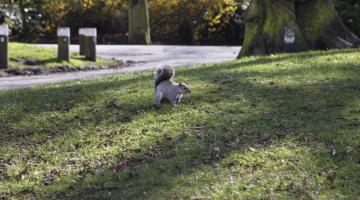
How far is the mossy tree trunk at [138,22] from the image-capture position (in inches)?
1133

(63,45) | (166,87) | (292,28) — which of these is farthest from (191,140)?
(63,45)

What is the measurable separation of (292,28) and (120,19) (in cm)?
1930

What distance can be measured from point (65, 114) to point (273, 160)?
266 cm

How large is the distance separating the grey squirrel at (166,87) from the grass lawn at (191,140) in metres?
0.14

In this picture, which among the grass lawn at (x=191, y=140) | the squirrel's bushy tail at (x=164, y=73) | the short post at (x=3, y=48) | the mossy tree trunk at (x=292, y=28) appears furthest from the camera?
the short post at (x=3, y=48)

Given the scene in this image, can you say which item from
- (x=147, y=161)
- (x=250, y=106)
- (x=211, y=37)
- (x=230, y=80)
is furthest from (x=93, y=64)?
(x=211, y=37)

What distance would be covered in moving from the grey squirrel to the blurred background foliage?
2296cm

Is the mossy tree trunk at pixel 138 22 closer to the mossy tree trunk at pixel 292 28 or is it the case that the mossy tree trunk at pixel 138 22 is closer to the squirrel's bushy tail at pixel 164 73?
the mossy tree trunk at pixel 292 28

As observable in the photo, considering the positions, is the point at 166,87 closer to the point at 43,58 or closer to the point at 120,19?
the point at 43,58

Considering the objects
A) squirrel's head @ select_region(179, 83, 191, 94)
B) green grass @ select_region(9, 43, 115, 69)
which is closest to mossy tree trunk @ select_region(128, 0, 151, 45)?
green grass @ select_region(9, 43, 115, 69)

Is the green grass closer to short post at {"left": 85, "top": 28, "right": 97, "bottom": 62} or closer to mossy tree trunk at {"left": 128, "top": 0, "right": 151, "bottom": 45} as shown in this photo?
short post at {"left": 85, "top": 28, "right": 97, "bottom": 62}

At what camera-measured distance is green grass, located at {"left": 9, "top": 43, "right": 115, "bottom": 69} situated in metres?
16.0

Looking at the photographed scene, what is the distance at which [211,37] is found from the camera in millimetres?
31188

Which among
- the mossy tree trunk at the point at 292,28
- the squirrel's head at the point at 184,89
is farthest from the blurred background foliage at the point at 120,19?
the squirrel's head at the point at 184,89
